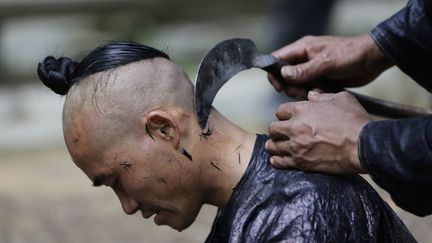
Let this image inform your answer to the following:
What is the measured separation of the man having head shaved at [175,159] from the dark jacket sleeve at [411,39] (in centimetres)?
66

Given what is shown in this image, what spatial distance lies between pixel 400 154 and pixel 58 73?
43.3 inches

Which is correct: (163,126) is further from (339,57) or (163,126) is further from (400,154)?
(339,57)

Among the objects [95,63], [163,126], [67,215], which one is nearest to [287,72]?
[163,126]

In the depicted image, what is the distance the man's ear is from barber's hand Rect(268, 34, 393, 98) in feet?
2.26

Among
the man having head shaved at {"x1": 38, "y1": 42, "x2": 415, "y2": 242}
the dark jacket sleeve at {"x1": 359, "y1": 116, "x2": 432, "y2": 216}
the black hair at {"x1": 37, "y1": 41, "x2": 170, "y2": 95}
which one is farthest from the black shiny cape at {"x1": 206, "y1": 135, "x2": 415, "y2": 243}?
the black hair at {"x1": 37, "y1": 41, "x2": 170, "y2": 95}

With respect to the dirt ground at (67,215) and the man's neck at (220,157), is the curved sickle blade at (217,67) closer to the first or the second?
the man's neck at (220,157)

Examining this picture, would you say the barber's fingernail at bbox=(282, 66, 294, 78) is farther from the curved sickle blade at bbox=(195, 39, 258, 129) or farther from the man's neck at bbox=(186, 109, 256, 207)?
the man's neck at bbox=(186, 109, 256, 207)

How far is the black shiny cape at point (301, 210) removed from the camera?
294cm

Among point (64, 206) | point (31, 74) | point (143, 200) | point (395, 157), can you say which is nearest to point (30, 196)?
point (64, 206)

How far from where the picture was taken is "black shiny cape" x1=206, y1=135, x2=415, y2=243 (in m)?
2.94

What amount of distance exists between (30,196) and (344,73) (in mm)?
3597

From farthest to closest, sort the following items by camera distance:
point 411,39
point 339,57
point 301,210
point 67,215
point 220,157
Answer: point 67,215 < point 339,57 < point 411,39 < point 220,157 < point 301,210

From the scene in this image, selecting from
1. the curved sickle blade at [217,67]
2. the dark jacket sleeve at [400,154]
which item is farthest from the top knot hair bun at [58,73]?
the dark jacket sleeve at [400,154]

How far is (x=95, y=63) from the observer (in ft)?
10.2
